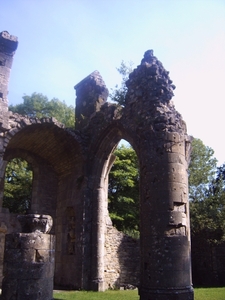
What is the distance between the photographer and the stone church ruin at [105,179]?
8.16 m

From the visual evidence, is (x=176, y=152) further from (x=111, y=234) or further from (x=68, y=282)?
(x=68, y=282)

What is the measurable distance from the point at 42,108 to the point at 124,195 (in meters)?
10.3

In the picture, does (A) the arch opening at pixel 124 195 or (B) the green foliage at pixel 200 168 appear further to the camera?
(B) the green foliage at pixel 200 168

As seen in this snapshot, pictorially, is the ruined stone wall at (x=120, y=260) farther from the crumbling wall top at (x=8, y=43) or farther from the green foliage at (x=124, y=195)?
the crumbling wall top at (x=8, y=43)

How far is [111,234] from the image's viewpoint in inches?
489

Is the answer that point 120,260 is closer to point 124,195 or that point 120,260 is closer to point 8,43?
point 124,195

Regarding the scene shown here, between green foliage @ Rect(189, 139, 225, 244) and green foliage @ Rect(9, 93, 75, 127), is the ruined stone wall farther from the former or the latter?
green foliage @ Rect(9, 93, 75, 127)

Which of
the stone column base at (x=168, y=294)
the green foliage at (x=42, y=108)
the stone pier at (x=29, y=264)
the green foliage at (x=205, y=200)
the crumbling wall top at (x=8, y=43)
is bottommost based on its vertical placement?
the stone column base at (x=168, y=294)

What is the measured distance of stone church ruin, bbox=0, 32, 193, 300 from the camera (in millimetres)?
8164

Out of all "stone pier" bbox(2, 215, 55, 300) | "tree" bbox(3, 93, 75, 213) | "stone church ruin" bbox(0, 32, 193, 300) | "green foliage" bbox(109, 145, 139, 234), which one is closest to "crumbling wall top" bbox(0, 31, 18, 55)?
"stone church ruin" bbox(0, 32, 193, 300)

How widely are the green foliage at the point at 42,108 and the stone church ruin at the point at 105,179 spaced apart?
10.7 m

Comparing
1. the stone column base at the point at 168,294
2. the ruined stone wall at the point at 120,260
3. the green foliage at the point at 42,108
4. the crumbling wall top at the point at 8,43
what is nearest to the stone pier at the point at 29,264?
the stone column base at the point at 168,294

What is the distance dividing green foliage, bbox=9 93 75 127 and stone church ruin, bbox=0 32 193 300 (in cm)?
1069

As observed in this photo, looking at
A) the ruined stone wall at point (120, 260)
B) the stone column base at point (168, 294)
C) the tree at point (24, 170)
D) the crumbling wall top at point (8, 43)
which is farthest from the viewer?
the tree at point (24, 170)
